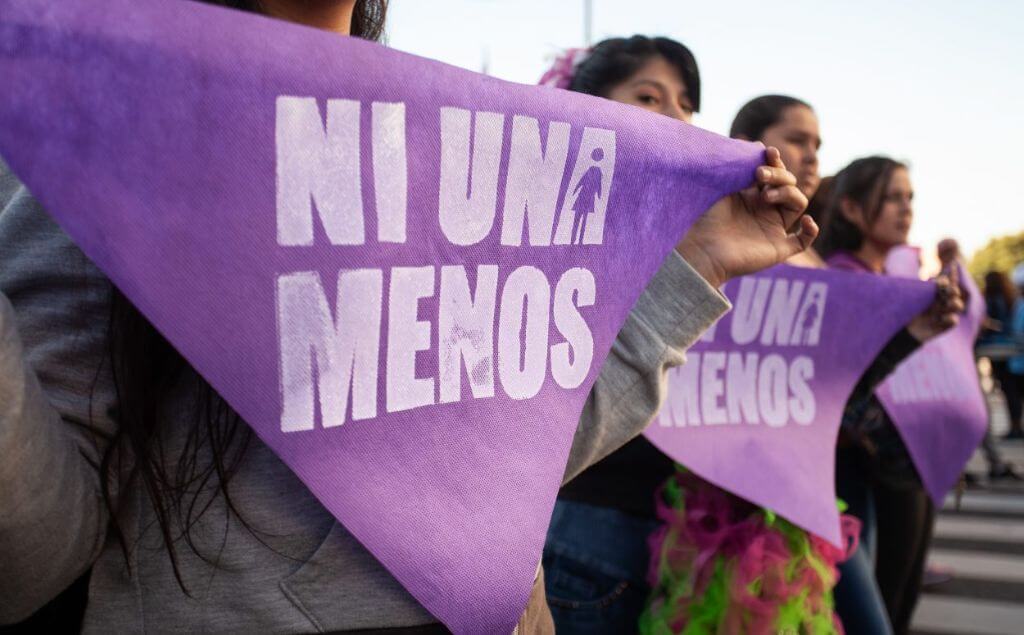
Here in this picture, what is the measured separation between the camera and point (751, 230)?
1.16 metres

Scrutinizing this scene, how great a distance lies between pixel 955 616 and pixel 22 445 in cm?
411

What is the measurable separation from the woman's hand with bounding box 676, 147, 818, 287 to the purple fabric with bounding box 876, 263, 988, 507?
1.29 m

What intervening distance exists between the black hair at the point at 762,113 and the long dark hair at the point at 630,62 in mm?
511

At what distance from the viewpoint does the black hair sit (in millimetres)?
2363

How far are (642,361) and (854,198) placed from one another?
219cm

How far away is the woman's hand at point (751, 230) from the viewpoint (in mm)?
1103

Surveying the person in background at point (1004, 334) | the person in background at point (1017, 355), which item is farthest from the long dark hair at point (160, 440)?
the person in background at point (1017, 355)

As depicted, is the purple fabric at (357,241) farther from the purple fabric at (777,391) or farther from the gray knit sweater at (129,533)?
the purple fabric at (777,391)

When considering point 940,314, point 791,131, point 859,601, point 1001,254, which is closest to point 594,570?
point 859,601

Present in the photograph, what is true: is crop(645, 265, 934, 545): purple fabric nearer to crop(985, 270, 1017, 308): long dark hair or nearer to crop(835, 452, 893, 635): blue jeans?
crop(835, 452, 893, 635): blue jeans

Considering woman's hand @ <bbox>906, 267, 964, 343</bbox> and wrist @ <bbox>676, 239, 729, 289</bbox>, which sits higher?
wrist @ <bbox>676, 239, 729, 289</bbox>

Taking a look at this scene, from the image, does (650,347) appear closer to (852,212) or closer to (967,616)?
(852,212)

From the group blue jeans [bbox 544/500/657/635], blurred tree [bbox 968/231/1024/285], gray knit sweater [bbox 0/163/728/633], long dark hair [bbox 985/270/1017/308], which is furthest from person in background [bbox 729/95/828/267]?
blurred tree [bbox 968/231/1024/285]

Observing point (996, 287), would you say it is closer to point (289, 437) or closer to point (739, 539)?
point (739, 539)
